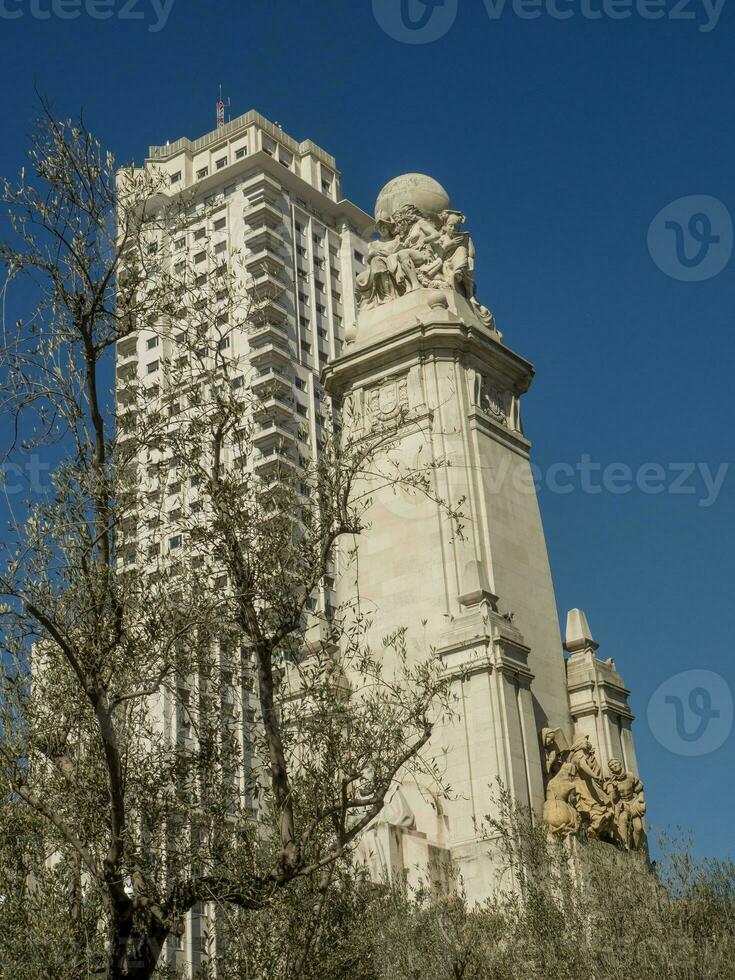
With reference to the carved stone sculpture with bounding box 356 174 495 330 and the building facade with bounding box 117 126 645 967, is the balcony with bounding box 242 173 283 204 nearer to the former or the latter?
the building facade with bounding box 117 126 645 967

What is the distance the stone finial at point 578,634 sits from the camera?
1156 inches

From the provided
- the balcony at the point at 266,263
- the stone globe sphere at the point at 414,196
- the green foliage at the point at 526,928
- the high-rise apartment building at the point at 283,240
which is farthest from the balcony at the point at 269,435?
the green foliage at the point at 526,928

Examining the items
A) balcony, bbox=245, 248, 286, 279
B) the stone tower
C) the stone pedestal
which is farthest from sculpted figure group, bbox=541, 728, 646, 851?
balcony, bbox=245, 248, 286, 279

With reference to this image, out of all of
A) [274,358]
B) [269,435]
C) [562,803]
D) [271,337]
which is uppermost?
[271,337]

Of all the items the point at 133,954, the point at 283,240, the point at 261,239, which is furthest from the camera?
the point at 283,240

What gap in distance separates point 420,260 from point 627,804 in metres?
13.8

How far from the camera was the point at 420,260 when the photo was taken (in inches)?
1259

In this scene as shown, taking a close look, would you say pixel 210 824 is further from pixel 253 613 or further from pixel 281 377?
pixel 281 377

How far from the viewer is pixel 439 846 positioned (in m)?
23.9

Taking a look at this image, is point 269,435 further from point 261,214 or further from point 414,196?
point 414,196

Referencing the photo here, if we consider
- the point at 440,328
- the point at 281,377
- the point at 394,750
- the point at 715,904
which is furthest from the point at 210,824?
the point at 281,377

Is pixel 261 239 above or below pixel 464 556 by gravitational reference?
above

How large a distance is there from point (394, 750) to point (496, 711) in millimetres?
11030

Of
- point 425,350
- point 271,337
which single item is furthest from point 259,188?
point 425,350
